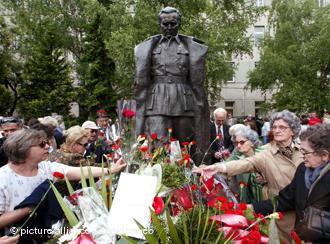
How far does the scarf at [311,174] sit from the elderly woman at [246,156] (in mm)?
1782

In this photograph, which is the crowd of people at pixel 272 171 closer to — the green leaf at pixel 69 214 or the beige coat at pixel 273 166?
the beige coat at pixel 273 166

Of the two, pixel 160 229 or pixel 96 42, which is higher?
pixel 96 42

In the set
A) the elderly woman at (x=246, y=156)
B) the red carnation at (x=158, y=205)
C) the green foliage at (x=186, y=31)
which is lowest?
the elderly woman at (x=246, y=156)

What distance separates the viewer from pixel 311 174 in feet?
10.9

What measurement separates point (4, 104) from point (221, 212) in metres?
27.4

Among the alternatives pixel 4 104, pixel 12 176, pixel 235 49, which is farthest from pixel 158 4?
pixel 12 176

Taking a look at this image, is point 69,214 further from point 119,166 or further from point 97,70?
point 97,70

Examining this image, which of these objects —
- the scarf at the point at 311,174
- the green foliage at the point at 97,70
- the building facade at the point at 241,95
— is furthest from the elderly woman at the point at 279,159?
the building facade at the point at 241,95

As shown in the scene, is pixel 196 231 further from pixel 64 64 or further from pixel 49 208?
pixel 64 64

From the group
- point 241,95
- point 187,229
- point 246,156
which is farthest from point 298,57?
point 187,229

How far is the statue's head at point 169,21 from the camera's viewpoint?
568 cm

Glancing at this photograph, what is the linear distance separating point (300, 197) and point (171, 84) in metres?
2.75

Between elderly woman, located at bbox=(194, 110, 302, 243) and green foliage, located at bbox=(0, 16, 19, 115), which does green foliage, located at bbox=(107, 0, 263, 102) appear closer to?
green foliage, located at bbox=(0, 16, 19, 115)

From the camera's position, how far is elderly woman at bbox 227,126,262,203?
5.21 metres
